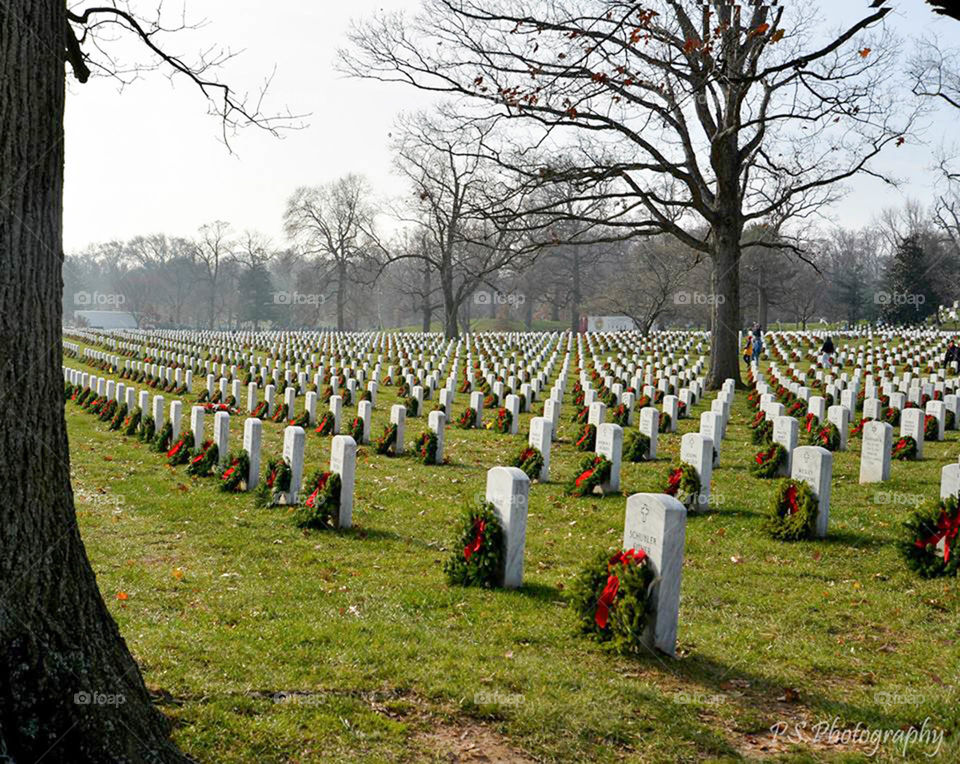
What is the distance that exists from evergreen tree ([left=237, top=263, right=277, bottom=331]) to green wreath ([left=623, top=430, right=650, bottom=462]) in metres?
76.5

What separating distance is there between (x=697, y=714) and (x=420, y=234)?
59.0 meters

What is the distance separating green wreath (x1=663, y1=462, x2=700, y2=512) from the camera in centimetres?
952

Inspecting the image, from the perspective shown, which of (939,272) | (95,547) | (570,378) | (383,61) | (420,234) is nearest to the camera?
(95,547)

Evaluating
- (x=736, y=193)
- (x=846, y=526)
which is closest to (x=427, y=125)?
(x=736, y=193)

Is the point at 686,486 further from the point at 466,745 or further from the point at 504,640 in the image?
the point at 466,745

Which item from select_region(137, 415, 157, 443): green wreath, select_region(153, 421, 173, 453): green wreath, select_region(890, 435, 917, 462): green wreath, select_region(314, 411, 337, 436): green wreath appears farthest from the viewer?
select_region(314, 411, 337, 436): green wreath

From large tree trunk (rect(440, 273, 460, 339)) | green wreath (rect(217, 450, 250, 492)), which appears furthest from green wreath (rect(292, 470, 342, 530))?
large tree trunk (rect(440, 273, 460, 339))

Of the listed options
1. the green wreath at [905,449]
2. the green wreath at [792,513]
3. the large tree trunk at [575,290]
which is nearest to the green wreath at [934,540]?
the green wreath at [792,513]

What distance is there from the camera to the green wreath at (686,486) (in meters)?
9.52

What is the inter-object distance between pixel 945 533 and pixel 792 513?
1520 millimetres

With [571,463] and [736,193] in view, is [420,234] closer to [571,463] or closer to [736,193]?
[736,193]

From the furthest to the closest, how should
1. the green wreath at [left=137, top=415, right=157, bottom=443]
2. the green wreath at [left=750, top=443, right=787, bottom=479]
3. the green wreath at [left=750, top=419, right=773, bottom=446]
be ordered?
the green wreath at [left=137, top=415, right=157, bottom=443] < the green wreath at [left=750, top=419, right=773, bottom=446] < the green wreath at [left=750, top=443, right=787, bottom=479]

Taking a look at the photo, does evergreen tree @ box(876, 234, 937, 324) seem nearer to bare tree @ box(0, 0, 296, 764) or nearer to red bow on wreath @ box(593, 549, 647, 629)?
red bow on wreath @ box(593, 549, 647, 629)

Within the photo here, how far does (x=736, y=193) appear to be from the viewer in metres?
21.5
